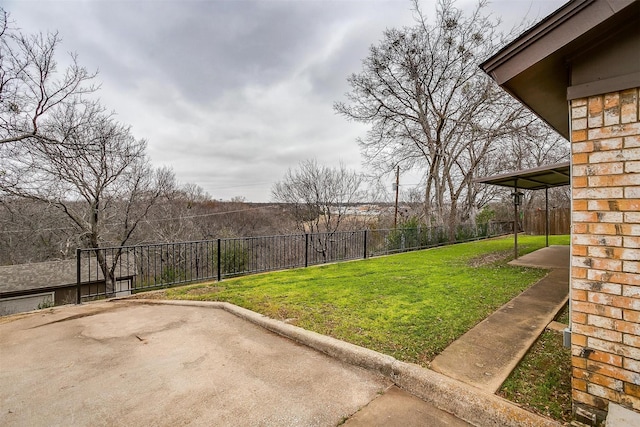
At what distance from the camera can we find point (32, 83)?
886 centimetres

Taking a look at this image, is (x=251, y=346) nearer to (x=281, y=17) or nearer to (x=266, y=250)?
(x=266, y=250)

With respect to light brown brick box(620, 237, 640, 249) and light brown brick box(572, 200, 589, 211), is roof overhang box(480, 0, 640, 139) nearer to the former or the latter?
light brown brick box(572, 200, 589, 211)

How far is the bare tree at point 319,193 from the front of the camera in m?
21.6

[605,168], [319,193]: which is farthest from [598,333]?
[319,193]

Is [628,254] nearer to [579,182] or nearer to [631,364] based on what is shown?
[579,182]

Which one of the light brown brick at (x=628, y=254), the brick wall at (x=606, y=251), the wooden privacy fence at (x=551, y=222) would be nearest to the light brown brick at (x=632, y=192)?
the brick wall at (x=606, y=251)

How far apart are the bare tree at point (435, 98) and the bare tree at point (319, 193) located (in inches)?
248

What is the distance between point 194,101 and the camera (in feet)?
43.2

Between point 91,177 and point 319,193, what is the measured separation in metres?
13.7

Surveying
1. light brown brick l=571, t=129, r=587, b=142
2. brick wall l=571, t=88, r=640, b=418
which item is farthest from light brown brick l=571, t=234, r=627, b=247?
light brown brick l=571, t=129, r=587, b=142

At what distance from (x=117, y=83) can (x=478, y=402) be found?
13.6 meters

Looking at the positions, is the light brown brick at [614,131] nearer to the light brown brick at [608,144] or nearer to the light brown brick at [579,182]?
the light brown brick at [608,144]

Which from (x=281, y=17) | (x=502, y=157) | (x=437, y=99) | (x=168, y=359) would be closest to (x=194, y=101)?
(x=281, y=17)

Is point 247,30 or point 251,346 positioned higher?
point 247,30
